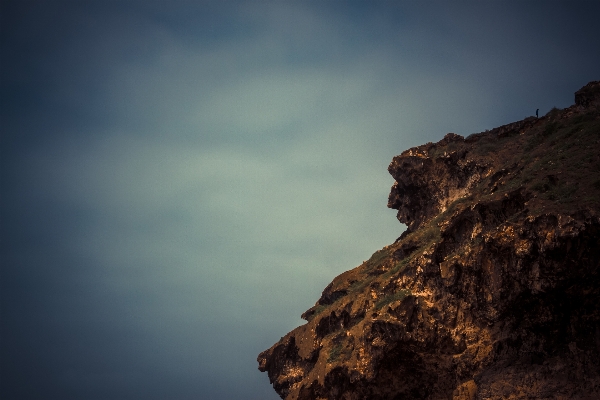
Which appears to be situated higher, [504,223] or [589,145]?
[589,145]

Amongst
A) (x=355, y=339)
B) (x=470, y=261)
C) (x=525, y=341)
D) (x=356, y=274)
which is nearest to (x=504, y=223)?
(x=470, y=261)

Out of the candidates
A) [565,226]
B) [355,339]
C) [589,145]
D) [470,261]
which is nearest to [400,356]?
[355,339]

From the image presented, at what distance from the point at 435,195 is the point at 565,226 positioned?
21.2 m

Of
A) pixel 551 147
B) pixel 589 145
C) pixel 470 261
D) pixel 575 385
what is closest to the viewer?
pixel 575 385

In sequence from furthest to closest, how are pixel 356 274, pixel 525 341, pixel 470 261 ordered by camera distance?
pixel 356 274, pixel 470 261, pixel 525 341

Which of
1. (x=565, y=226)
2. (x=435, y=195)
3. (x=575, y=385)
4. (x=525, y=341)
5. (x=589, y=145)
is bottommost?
(x=575, y=385)

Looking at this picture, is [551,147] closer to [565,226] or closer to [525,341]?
[565,226]

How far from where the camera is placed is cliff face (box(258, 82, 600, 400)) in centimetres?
2267

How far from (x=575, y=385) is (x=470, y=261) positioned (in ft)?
23.4

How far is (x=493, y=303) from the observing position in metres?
24.9

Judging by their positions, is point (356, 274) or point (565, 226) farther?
point (356, 274)

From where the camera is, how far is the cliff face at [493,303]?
74.4ft

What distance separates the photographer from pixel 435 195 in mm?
43750

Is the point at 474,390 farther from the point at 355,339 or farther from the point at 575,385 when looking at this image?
the point at 355,339
